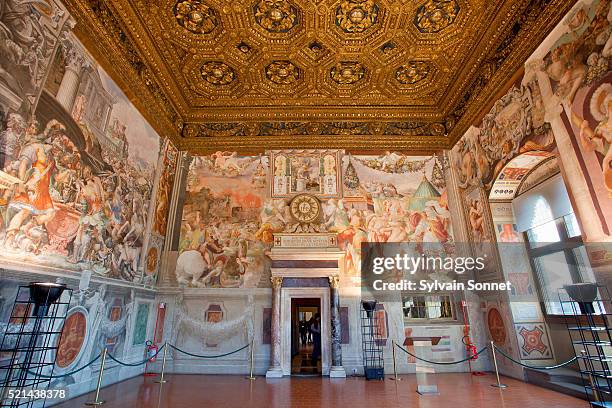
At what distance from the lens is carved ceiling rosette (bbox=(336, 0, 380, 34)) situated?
8148 millimetres

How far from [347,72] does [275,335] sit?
8.84m

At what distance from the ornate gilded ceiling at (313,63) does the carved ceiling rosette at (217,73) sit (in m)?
0.04

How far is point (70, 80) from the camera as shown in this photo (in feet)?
21.4

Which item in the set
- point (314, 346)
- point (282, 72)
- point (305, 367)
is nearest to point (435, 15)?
point (282, 72)

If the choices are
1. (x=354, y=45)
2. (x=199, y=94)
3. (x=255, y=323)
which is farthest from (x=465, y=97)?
(x=255, y=323)

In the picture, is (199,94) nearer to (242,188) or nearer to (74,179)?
(242,188)

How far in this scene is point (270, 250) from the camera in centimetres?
1016

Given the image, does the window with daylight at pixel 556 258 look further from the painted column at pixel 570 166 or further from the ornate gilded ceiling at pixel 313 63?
the ornate gilded ceiling at pixel 313 63

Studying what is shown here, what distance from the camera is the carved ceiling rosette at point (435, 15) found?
26.6 ft

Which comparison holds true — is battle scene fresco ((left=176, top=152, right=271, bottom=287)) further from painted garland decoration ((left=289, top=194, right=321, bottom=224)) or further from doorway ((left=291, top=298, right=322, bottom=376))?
doorway ((left=291, top=298, right=322, bottom=376))

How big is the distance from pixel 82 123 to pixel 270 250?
19.8 ft

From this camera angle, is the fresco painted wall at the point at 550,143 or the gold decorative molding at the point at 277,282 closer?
the fresco painted wall at the point at 550,143

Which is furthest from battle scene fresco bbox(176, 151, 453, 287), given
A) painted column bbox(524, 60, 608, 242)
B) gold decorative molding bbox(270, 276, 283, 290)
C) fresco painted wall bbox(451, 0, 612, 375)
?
painted column bbox(524, 60, 608, 242)

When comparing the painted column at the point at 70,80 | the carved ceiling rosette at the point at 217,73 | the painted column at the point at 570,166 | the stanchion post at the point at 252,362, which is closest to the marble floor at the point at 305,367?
the stanchion post at the point at 252,362
